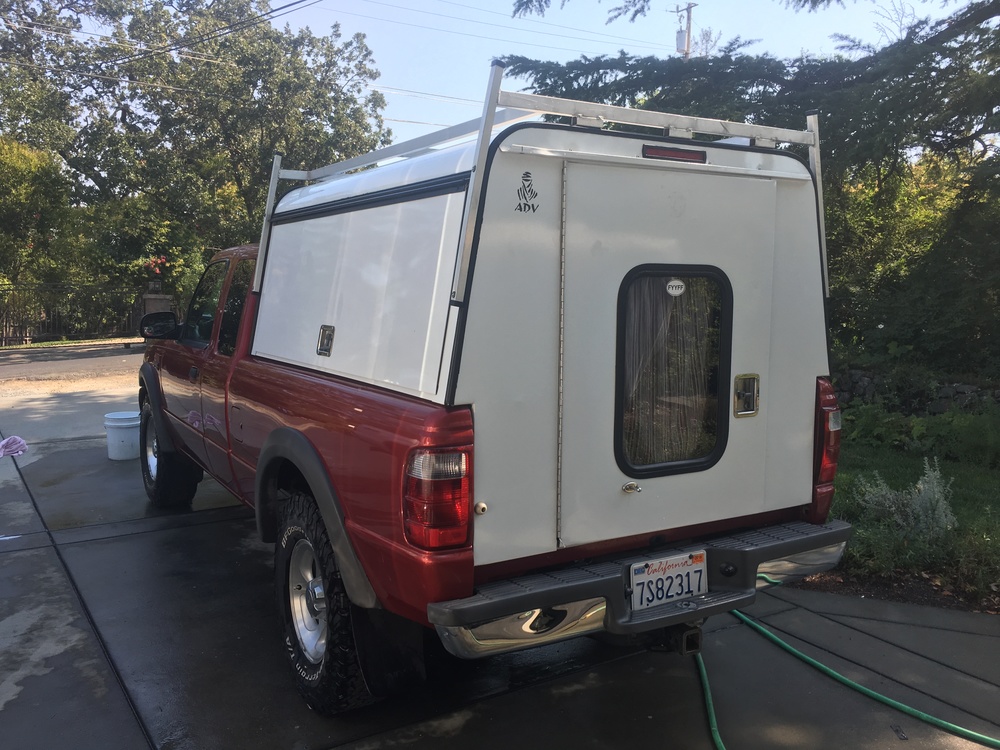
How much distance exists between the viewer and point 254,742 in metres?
3.15

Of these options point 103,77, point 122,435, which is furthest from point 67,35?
point 122,435

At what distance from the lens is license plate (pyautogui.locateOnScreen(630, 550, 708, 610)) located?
2.94 meters

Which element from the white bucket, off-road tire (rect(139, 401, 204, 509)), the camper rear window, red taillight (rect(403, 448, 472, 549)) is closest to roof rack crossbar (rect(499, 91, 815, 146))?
the camper rear window

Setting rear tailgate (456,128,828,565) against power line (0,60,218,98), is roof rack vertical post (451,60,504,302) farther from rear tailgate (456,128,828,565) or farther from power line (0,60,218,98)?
power line (0,60,218,98)

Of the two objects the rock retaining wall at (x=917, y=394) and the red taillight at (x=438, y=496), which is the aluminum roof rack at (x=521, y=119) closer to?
the red taillight at (x=438, y=496)

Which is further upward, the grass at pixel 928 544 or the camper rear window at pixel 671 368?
the camper rear window at pixel 671 368

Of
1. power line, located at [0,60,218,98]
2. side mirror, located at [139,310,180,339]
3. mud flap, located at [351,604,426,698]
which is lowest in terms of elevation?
mud flap, located at [351,604,426,698]

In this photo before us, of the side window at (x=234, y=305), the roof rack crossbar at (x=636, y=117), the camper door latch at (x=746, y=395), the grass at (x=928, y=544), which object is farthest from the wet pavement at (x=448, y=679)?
the roof rack crossbar at (x=636, y=117)

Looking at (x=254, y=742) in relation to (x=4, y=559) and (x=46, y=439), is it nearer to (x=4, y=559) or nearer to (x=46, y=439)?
(x=4, y=559)

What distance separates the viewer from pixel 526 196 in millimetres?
2742

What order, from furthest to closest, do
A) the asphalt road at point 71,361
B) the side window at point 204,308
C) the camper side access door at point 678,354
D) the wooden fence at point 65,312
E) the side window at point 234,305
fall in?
the wooden fence at point 65,312 → the asphalt road at point 71,361 → the side window at point 204,308 → the side window at point 234,305 → the camper side access door at point 678,354

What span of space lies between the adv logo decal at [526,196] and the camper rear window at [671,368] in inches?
19.4

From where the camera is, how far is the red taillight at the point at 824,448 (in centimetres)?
352

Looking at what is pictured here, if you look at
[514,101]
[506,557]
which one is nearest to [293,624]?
[506,557]
